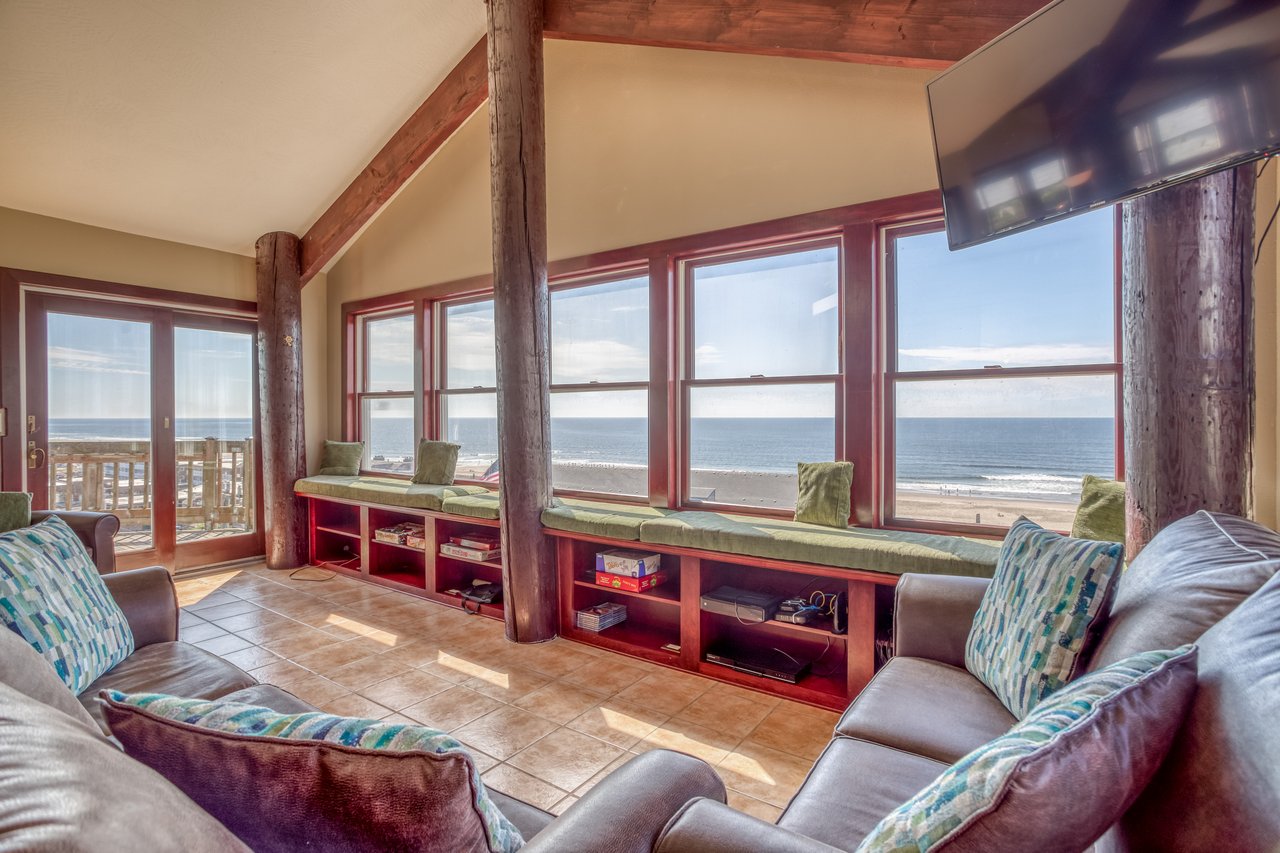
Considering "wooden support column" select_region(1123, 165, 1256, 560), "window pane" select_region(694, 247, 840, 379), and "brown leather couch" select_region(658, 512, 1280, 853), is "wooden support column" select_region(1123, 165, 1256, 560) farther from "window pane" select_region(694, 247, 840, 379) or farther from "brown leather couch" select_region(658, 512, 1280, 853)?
"window pane" select_region(694, 247, 840, 379)

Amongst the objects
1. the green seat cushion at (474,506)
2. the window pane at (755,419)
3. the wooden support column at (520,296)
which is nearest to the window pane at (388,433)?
the green seat cushion at (474,506)

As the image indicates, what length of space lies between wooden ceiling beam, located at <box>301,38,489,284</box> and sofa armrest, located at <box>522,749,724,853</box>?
4.05 meters

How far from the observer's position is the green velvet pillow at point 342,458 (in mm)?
5406

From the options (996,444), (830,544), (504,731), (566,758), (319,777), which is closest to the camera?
(319,777)

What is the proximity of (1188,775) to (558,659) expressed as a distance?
2752 millimetres

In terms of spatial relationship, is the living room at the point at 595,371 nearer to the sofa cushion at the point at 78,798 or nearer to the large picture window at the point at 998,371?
the large picture window at the point at 998,371

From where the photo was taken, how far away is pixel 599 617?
3375mm

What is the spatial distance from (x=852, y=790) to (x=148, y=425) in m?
5.60

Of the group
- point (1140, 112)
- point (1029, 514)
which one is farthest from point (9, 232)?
point (1029, 514)

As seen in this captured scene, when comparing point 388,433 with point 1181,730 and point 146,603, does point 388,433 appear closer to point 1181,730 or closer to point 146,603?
point 146,603

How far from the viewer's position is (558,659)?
10.3 ft

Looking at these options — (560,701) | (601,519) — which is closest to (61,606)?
(560,701)

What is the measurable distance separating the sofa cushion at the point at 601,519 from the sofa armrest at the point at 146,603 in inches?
66.7

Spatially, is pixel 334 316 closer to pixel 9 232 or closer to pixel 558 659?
pixel 9 232
